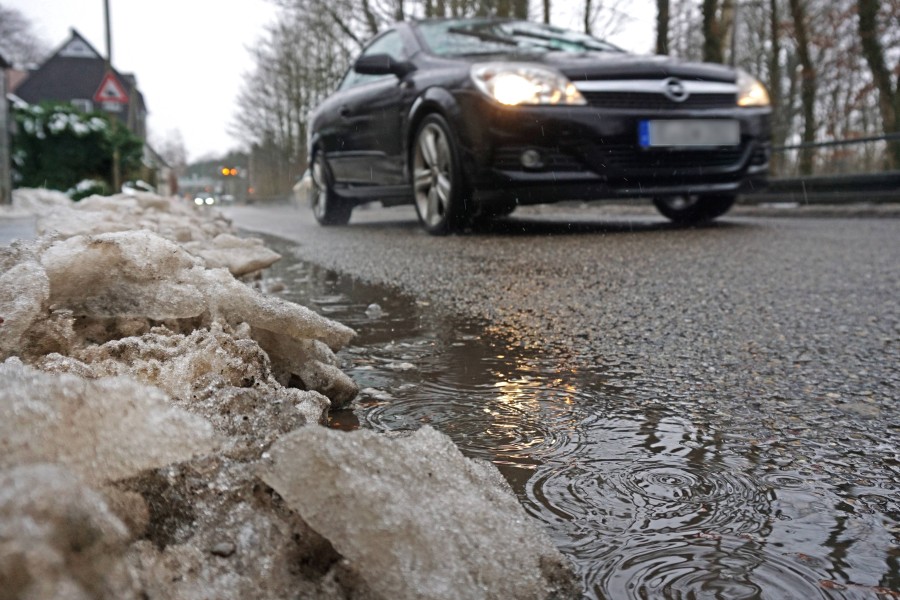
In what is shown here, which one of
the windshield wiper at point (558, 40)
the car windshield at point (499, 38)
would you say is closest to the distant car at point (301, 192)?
the car windshield at point (499, 38)

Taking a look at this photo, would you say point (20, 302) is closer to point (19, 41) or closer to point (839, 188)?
point (839, 188)

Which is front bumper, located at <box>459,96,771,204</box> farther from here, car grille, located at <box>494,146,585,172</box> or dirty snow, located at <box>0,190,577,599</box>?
dirty snow, located at <box>0,190,577,599</box>

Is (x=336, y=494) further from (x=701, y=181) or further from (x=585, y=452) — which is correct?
(x=701, y=181)

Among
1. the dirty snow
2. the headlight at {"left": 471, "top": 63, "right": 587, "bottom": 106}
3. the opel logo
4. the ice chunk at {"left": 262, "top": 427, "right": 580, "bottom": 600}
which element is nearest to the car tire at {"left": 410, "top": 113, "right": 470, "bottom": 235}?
the headlight at {"left": 471, "top": 63, "right": 587, "bottom": 106}

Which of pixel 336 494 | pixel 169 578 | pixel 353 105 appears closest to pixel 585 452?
pixel 336 494

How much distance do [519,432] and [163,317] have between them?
2.42 feet

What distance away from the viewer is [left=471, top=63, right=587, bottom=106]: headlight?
211 inches

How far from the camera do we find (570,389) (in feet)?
6.31

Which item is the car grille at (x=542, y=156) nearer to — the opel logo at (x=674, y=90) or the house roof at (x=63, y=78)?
the opel logo at (x=674, y=90)

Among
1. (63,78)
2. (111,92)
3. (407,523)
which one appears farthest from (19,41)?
(407,523)

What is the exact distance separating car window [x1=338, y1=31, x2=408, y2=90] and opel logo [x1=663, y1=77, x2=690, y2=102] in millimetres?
2043

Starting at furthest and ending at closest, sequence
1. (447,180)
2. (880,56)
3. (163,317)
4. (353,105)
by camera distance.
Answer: (880,56)
(353,105)
(447,180)
(163,317)

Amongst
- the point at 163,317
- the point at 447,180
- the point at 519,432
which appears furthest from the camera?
the point at 447,180

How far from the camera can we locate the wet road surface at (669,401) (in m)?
1.10
